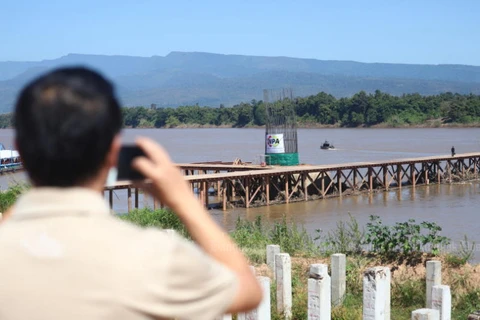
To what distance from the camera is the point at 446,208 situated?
92.3ft

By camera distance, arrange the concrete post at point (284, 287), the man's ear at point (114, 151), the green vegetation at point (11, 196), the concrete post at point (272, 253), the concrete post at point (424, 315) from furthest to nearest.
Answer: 1. the green vegetation at point (11, 196)
2. the concrete post at point (272, 253)
3. the concrete post at point (284, 287)
4. the concrete post at point (424, 315)
5. the man's ear at point (114, 151)

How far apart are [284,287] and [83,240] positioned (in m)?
4.92

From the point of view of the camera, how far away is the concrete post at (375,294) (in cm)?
482

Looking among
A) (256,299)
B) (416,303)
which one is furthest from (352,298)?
(256,299)

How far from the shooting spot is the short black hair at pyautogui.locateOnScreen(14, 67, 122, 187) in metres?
1.49

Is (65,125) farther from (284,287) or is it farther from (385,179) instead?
(385,179)

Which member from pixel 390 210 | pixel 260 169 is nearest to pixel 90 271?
pixel 390 210

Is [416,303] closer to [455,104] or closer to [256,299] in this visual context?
[256,299]

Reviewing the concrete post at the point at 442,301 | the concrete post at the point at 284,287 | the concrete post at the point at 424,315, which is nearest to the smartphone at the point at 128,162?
the concrete post at the point at 424,315

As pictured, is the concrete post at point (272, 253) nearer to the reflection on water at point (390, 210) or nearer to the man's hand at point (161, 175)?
the man's hand at point (161, 175)

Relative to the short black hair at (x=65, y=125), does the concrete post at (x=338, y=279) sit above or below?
below

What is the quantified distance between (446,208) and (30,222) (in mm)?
27590

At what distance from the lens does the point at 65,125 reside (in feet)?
4.88

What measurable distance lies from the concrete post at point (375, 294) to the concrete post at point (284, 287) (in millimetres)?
1401
